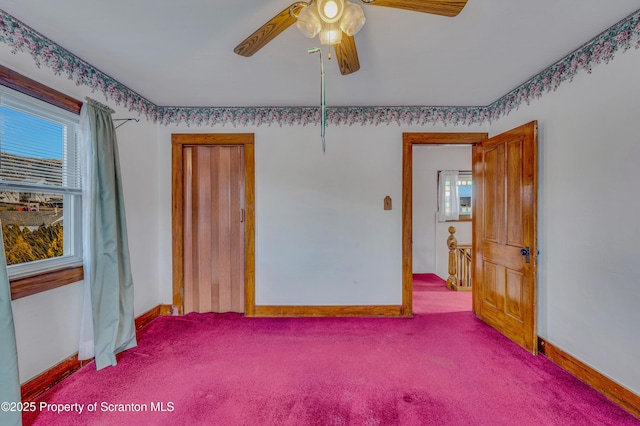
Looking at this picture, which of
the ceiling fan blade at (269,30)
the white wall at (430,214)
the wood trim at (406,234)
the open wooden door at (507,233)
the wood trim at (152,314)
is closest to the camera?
the ceiling fan blade at (269,30)

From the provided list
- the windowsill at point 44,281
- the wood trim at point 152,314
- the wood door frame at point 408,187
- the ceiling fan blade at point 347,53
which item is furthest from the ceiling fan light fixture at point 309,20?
the wood trim at point 152,314

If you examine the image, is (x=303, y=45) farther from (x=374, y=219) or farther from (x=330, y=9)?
(x=374, y=219)

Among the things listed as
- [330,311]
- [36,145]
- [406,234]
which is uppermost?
[36,145]

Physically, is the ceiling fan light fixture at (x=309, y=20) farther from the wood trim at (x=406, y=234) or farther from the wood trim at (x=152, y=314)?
the wood trim at (x=152, y=314)

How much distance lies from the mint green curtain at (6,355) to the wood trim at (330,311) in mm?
1887

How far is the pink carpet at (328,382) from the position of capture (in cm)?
167

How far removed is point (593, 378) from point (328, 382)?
1.88 meters

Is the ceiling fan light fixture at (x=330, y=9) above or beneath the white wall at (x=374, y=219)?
above

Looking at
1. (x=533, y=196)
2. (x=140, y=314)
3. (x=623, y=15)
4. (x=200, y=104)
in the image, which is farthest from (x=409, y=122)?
(x=140, y=314)

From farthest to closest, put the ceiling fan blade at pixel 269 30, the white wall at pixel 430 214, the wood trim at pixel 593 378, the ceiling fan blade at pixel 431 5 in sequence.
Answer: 1. the white wall at pixel 430 214
2. the wood trim at pixel 593 378
3. the ceiling fan blade at pixel 269 30
4. the ceiling fan blade at pixel 431 5

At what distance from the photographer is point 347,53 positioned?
153cm

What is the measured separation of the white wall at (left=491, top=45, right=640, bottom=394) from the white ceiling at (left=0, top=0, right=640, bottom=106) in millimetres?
416

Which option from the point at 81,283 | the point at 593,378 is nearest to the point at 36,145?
the point at 81,283

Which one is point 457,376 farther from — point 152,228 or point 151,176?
point 151,176
